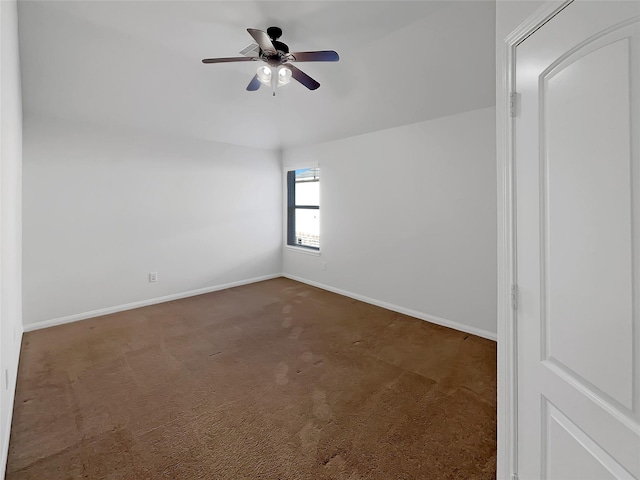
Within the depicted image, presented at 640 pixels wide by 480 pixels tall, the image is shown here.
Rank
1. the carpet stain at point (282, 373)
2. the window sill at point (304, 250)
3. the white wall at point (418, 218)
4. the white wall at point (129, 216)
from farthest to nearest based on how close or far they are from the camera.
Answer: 1. the window sill at point (304, 250)
2. the white wall at point (129, 216)
3. the white wall at point (418, 218)
4. the carpet stain at point (282, 373)

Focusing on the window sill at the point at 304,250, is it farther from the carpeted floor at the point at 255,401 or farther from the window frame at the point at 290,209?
the carpeted floor at the point at 255,401

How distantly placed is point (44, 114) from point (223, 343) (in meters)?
3.30

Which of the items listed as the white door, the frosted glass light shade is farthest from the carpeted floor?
the frosted glass light shade

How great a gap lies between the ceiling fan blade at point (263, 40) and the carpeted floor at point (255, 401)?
8.40ft

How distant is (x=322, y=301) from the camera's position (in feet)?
14.6

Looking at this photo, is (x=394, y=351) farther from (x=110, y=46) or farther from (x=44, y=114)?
(x=44, y=114)

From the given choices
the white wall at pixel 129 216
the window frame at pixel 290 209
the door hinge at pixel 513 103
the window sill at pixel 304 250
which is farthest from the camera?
the window frame at pixel 290 209

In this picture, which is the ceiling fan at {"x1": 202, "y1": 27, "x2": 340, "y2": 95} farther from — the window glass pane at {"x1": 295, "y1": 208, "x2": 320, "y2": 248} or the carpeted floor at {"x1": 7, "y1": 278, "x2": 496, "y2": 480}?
the window glass pane at {"x1": 295, "y1": 208, "x2": 320, "y2": 248}

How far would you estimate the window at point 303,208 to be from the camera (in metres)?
5.44

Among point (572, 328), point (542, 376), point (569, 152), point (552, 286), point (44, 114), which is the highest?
point (44, 114)

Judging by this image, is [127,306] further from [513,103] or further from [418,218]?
[513,103]

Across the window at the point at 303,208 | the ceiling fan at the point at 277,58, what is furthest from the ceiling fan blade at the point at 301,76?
the window at the point at 303,208

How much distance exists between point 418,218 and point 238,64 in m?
2.69

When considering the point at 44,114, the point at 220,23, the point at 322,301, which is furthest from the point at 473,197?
the point at 44,114
